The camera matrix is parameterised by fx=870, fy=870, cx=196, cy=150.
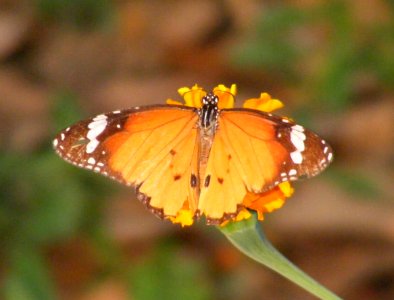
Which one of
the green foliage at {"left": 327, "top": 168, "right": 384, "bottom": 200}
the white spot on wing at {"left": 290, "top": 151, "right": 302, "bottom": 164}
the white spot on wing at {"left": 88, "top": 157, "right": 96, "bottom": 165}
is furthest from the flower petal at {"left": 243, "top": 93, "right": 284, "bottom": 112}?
the green foliage at {"left": 327, "top": 168, "right": 384, "bottom": 200}

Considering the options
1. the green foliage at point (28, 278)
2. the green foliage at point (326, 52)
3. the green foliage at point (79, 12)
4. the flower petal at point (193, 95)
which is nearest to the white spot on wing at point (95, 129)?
the flower petal at point (193, 95)

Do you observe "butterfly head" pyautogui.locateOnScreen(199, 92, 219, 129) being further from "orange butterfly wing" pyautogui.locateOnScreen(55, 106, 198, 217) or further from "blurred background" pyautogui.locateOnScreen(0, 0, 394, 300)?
"blurred background" pyautogui.locateOnScreen(0, 0, 394, 300)

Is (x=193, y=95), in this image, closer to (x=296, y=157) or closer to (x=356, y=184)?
(x=296, y=157)

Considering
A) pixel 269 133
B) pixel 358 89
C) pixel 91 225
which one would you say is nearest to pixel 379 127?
pixel 358 89

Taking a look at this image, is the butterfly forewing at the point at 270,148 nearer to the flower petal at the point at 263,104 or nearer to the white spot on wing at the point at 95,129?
the flower petal at the point at 263,104

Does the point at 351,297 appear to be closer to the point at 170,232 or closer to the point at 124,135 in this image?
the point at 170,232

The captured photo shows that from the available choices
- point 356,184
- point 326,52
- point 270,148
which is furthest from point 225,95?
point 356,184
